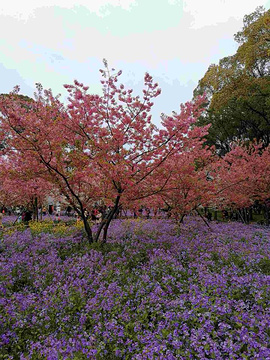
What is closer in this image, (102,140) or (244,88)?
(102,140)

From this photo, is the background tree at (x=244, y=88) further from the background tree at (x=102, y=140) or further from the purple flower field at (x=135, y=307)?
the purple flower field at (x=135, y=307)

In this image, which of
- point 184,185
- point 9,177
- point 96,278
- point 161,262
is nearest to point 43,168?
point 9,177

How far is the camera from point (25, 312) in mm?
4227

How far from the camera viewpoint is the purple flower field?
10.1ft

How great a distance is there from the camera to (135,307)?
420 cm

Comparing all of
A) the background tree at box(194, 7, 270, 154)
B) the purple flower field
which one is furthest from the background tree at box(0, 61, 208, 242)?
the background tree at box(194, 7, 270, 154)

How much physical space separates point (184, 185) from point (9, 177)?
21.3ft

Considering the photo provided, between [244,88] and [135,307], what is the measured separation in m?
16.1

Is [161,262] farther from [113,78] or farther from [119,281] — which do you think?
[113,78]

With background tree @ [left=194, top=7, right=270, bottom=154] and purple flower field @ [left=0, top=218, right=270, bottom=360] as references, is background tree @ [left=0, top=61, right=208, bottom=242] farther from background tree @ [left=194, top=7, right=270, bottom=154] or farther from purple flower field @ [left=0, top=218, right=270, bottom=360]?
background tree @ [left=194, top=7, right=270, bottom=154]

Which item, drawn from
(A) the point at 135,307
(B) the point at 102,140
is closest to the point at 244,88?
(B) the point at 102,140

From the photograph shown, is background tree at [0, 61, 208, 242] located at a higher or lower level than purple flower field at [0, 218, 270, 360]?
higher

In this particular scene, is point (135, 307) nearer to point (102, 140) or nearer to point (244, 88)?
point (102, 140)

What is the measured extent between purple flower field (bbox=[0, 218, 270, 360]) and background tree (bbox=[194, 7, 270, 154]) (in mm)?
10732
